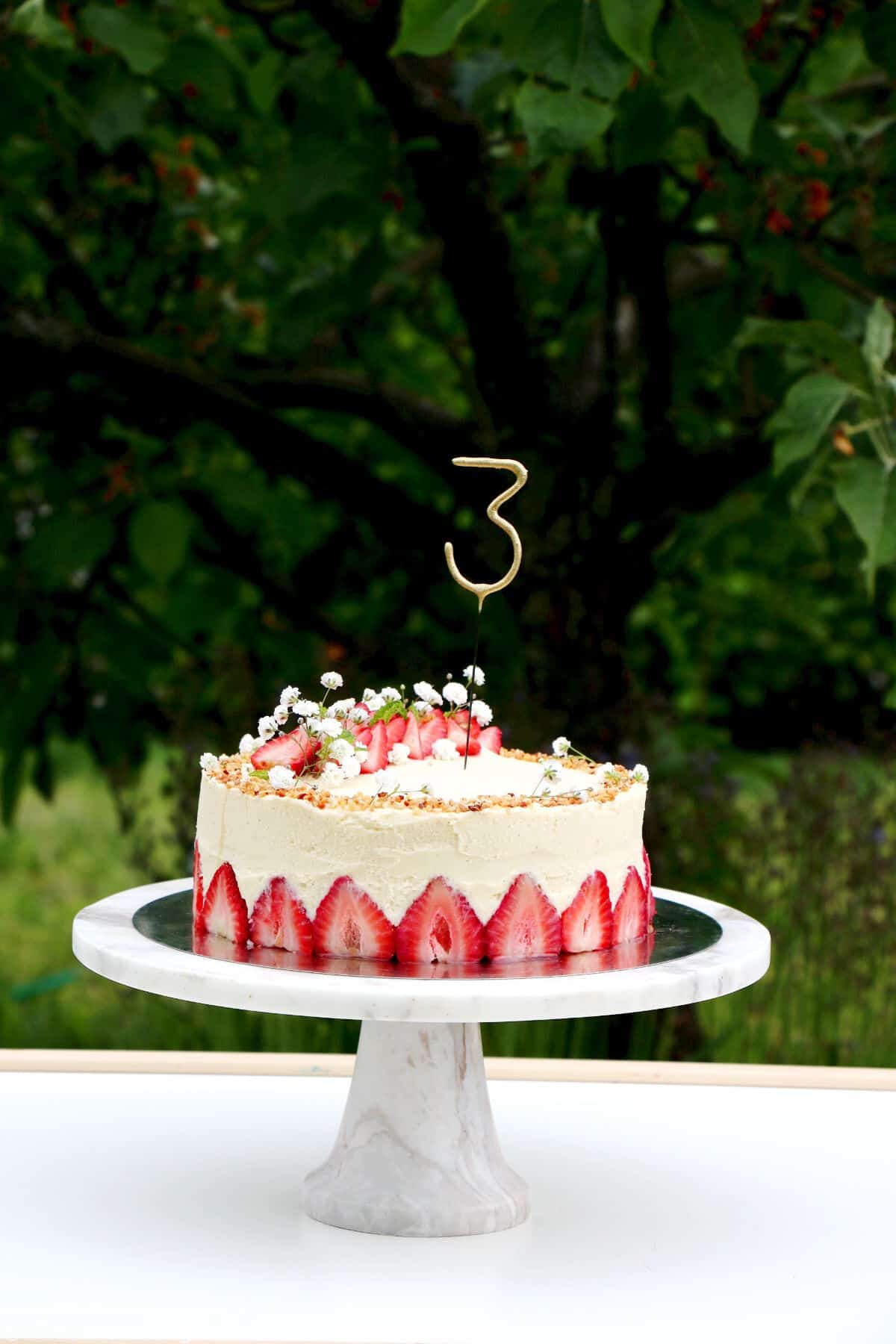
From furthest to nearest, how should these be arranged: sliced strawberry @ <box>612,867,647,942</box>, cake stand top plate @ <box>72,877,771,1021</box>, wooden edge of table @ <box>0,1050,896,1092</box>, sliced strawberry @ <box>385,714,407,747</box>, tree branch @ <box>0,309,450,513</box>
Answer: tree branch @ <box>0,309,450,513</box>
wooden edge of table @ <box>0,1050,896,1092</box>
sliced strawberry @ <box>385,714,407,747</box>
sliced strawberry @ <box>612,867,647,942</box>
cake stand top plate @ <box>72,877,771,1021</box>

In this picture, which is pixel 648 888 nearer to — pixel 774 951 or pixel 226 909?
pixel 226 909

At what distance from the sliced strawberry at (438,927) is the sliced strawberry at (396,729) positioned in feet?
0.88

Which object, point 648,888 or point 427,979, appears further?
point 648,888

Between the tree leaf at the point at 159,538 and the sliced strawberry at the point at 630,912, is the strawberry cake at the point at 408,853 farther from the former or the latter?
the tree leaf at the point at 159,538

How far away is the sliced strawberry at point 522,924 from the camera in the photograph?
166 cm

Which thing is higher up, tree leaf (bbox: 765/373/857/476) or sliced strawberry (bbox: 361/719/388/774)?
tree leaf (bbox: 765/373/857/476)

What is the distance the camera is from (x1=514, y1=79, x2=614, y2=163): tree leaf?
2035 millimetres

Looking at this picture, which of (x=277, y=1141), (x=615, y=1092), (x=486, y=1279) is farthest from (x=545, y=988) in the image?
(x=615, y=1092)

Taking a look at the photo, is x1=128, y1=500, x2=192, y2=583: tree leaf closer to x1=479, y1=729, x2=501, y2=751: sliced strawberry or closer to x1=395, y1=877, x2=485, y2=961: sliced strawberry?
x1=479, y1=729, x2=501, y2=751: sliced strawberry

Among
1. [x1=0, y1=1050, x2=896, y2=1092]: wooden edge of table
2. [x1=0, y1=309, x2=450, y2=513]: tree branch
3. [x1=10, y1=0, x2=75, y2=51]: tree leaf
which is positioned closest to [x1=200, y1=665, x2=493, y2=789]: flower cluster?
[x1=0, y1=1050, x2=896, y2=1092]: wooden edge of table

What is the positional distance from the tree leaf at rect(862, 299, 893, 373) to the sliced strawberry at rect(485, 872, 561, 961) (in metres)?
0.91

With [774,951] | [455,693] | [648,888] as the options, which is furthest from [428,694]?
[774,951]

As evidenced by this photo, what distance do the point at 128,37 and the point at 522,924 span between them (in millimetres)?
1351

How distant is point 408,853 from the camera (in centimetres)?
165
